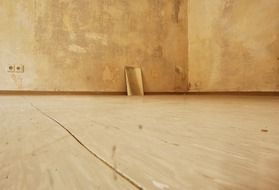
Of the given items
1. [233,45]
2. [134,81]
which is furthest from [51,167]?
[134,81]

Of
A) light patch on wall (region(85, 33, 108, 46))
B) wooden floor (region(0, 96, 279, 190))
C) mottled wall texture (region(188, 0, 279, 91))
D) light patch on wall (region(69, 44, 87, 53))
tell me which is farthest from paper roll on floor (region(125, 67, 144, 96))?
wooden floor (region(0, 96, 279, 190))

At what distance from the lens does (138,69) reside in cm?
503

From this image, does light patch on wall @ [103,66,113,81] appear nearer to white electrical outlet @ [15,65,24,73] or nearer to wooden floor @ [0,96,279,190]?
white electrical outlet @ [15,65,24,73]

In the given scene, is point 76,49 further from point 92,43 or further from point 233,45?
point 233,45

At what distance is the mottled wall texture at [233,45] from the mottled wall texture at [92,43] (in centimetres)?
35

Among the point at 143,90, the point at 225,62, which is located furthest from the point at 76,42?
the point at 225,62

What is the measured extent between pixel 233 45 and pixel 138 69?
183 centimetres

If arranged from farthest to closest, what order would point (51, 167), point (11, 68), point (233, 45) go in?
point (233, 45), point (11, 68), point (51, 167)

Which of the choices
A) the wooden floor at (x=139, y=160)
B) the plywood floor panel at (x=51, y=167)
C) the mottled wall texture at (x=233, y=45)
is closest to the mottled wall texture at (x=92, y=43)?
the mottled wall texture at (x=233, y=45)

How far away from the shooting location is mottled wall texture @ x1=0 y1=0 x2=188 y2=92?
168 inches

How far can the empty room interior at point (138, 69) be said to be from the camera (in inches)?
34.1

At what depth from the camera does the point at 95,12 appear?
4727mm

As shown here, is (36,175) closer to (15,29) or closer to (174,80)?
(15,29)

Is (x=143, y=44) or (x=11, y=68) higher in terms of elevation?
(x=143, y=44)
